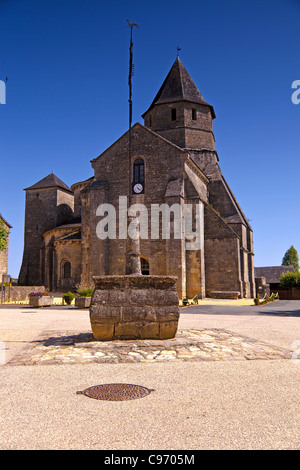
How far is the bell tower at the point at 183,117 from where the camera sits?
33031 millimetres

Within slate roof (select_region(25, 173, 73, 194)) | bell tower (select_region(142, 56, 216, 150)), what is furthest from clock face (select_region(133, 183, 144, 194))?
slate roof (select_region(25, 173, 73, 194))

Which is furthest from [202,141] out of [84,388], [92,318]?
[84,388]

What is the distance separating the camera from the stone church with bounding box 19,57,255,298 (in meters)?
25.8

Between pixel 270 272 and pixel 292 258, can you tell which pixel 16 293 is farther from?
pixel 292 258

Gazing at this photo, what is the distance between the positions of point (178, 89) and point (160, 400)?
34.4 metres

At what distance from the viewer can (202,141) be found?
110 feet

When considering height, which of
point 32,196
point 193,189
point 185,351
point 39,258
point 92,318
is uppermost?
point 32,196

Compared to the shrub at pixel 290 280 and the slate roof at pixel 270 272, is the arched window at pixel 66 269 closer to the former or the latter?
the shrub at pixel 290 280

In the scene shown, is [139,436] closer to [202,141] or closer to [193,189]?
[193,189]

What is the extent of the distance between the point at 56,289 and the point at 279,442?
100 feet

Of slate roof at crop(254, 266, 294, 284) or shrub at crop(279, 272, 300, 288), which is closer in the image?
shrub at crop(279, 272, 300, 288)
